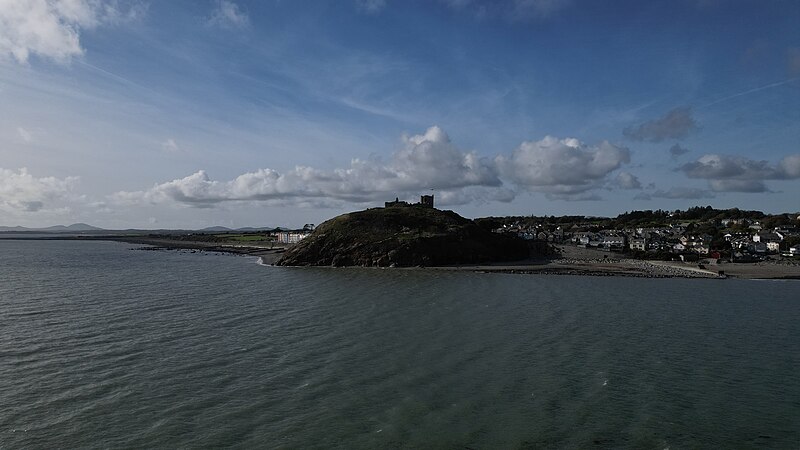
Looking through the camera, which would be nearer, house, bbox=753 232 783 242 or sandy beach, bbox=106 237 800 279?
sandy beach, bbox=106 237 800 279

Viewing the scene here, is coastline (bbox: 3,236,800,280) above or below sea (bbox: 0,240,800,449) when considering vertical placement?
above

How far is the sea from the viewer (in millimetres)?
17875

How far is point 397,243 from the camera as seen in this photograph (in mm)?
94938

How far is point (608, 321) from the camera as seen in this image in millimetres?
39812

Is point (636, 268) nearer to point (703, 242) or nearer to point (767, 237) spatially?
point (703, 242)

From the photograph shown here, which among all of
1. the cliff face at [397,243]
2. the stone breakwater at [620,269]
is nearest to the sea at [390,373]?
the stone breakwater at [620,269]

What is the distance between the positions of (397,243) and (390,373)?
230 ft

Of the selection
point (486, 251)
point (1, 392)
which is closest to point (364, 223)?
point (486, 251)

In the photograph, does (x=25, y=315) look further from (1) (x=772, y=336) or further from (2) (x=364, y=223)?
(2) (x=364, y=223)

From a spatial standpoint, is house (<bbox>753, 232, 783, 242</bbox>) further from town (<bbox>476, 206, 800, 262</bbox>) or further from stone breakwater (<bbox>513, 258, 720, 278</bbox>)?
stone breakwater (<bbox>513, 258, 720, 278</bbox>)

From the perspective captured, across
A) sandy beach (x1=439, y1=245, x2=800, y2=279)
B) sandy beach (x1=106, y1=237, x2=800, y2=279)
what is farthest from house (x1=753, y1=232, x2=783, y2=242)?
sandy beach (x1=439, y1=245, x2=800, y2=279)

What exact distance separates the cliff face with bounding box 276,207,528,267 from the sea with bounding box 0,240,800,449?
143 ft

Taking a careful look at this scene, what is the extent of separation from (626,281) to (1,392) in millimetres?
70977

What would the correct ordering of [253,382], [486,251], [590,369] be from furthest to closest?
[486,251], [590,369], [253,382]
